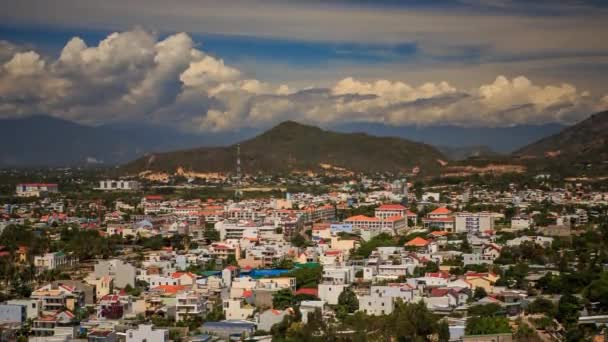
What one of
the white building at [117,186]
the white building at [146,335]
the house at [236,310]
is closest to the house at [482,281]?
the house at [236,310]

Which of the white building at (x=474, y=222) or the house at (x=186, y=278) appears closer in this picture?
the house at (x=186, y=278)

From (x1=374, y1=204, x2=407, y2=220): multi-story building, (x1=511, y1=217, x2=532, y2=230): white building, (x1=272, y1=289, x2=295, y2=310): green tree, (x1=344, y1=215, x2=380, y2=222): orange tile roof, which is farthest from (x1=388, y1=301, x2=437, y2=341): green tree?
(x1=374, y1=204, x2=407, y2=220): multi-story building

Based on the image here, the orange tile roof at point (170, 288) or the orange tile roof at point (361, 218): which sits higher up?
the orange tile roof at point (361, 218)

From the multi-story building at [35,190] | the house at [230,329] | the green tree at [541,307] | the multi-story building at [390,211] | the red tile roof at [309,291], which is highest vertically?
the multi-story building at [35,190]

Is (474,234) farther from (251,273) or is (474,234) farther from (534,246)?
(251,273)

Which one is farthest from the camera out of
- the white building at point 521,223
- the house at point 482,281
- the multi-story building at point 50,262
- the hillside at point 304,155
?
the hillside at point 304,155

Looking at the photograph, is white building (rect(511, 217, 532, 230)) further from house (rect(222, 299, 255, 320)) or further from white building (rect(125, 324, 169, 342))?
white building (rect(125, 324, 169, 342))

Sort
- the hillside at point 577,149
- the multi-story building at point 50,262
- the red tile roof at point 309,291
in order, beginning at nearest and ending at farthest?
1. the red tile roof at point 309,291
2. the multi-story building at point 50,262
3. the hillside at point 577,149

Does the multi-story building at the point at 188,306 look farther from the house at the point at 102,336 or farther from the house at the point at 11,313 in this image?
the house at the point at 11,313
